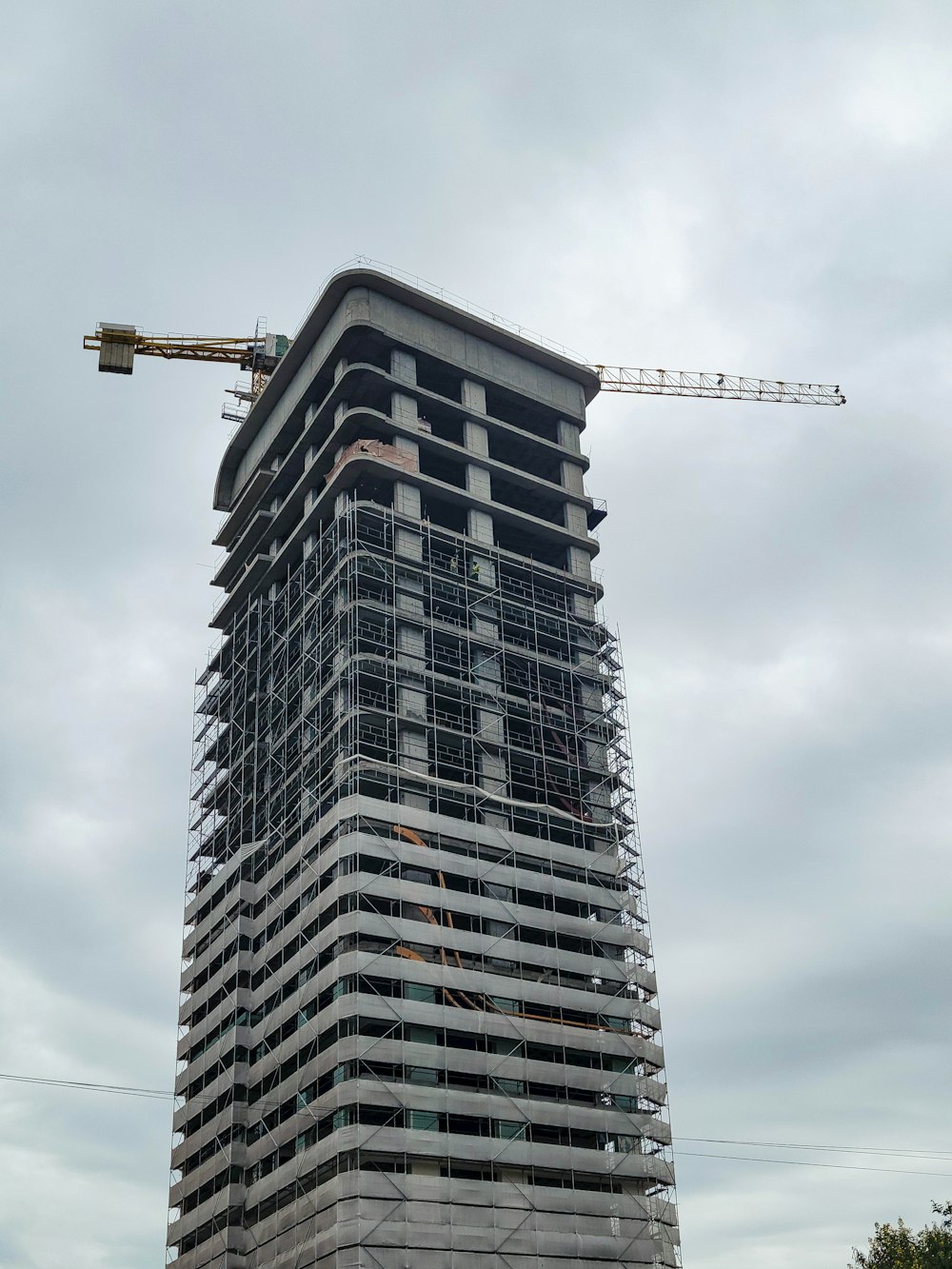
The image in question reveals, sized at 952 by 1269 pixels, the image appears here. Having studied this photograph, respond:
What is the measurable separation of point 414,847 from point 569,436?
45.1 m

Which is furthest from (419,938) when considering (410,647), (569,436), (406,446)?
(569,436)

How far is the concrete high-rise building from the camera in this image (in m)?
82.8

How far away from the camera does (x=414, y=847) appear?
297 feet

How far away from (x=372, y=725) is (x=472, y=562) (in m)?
18.3

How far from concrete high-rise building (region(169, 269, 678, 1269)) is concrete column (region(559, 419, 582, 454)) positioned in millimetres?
312

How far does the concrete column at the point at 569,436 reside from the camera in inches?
4793

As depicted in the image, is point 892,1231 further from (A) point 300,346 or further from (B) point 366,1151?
(A) point 300,346

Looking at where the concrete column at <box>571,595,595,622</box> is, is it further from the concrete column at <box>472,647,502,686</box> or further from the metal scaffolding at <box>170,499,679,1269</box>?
the concrete column at <box>472,647,502,686</box>

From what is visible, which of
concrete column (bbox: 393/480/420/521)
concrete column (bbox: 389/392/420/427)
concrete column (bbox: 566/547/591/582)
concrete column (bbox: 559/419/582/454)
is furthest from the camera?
concrete column (bbox: 559/419/582/454)

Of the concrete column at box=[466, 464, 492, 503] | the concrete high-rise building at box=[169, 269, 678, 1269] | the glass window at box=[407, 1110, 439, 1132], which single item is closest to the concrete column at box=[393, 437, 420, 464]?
the concrete high-rise building at box=[169, 269, 678, 1269]

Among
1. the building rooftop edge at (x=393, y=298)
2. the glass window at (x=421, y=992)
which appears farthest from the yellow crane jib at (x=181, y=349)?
the glass window at (x=421, y=992)

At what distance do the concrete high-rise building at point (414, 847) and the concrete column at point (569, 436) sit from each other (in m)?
0.31

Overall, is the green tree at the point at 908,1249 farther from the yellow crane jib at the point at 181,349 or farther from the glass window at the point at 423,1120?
the yellow crane jib at the point at 181,349

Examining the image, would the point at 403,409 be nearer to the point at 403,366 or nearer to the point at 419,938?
the point at 403,366
